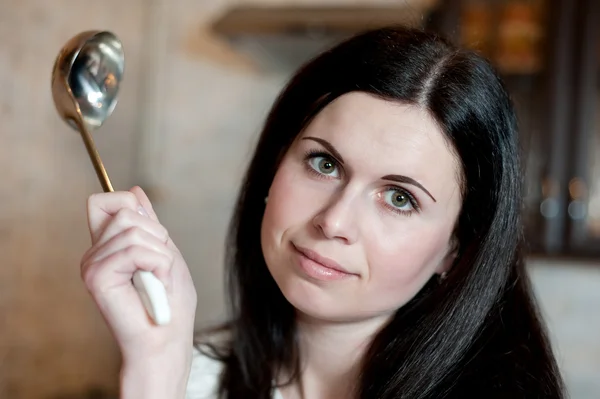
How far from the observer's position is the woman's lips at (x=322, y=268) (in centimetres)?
78

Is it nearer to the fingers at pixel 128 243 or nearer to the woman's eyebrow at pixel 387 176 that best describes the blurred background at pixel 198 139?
the woman's eyebrow at pixel 387 176

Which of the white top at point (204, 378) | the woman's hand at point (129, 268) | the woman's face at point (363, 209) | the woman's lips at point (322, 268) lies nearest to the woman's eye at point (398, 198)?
the woman's face at point (363, 209)

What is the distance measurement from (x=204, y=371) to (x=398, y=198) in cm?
47

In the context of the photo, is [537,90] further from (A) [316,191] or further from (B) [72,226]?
(B) [72,226]

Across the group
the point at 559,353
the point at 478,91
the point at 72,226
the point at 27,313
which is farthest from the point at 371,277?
the point at 559,353

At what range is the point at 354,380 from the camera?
0.92 metres

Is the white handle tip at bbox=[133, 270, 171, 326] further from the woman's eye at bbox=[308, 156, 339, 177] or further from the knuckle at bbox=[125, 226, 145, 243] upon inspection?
the woman's eye at bbox=[308, 156, 339, 177]

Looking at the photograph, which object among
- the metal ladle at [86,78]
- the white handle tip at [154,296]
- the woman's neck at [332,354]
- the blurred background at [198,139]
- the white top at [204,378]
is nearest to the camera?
the white handle tip at [154,296]

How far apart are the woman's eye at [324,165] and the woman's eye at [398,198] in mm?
72

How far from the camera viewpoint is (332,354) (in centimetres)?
93

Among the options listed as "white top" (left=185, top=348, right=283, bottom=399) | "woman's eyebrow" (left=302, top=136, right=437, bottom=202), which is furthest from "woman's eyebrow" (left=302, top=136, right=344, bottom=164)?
"white top" (left=185, top=348, right=283, bottom=399)

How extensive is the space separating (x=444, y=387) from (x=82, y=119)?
568 millimetres

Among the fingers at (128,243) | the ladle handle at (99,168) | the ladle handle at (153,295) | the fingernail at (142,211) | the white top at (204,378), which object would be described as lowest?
Answer: the white top at (204,378)

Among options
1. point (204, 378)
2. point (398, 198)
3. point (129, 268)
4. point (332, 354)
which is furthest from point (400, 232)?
point (204, 378)
